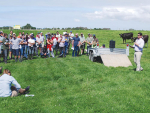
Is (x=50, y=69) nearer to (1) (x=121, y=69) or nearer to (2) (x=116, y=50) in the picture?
(1) (x=121, y=69)

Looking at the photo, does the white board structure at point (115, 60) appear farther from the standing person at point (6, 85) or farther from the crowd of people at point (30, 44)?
the standing person at point (6, 85)

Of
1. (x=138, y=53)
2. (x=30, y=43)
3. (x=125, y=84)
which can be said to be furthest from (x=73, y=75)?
(x=30, y=43)

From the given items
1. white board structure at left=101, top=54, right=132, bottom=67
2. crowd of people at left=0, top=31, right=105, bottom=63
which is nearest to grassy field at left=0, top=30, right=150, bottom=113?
white board structure at left=101, top=54, right=132, bottom=67

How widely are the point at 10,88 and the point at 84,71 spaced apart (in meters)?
5.20

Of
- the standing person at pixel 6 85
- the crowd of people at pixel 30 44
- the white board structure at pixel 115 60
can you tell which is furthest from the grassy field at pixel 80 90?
the crowd of people at pixel 30 44

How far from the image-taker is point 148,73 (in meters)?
11.4

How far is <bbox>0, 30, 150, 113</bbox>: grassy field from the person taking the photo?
7.21 m

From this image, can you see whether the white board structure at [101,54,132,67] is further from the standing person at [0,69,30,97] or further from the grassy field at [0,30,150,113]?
the standing person at [0,69,30,97]

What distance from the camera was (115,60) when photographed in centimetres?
1441

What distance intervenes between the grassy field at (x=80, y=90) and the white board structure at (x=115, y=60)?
101 cm

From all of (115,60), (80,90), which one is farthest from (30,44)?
(80,90)

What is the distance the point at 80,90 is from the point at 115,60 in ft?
19.7

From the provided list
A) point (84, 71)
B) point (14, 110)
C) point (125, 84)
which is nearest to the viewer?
point (14, 110)

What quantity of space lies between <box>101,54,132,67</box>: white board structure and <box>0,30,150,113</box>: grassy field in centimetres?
101
